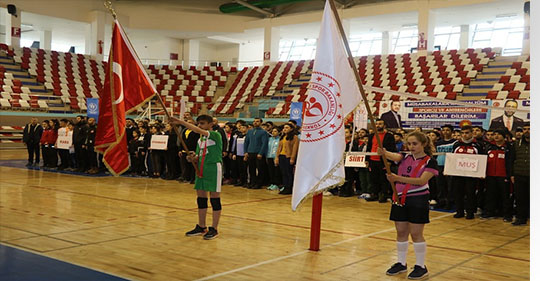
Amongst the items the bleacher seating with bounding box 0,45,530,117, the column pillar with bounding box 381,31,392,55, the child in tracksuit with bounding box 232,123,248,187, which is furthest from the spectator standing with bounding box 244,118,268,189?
the column pillar with bounding box 381,31,392,55

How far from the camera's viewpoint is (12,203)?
330 inches

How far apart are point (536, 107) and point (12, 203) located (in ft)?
28.7

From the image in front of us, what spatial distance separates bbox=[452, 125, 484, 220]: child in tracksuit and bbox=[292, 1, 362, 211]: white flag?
433 cm

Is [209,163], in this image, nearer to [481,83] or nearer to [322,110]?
[322,110]

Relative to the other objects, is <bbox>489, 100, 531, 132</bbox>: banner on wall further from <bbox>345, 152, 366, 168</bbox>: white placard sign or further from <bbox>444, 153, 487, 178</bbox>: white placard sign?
<bbox>345, 152, 366, 168</bbox>: white placard sign

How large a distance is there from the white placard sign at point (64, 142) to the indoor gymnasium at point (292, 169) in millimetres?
56

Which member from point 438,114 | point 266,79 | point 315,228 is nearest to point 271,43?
point 266,79

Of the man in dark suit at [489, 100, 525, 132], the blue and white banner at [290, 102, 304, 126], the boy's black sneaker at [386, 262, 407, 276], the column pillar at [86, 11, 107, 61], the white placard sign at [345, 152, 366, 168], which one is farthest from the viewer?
the column pillar at [86, 11, 107, 61]

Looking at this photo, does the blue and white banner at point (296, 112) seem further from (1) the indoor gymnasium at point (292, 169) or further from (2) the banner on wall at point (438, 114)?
(2) the banner on wall at point (438, 114)

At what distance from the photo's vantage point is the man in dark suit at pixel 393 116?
1342 cm

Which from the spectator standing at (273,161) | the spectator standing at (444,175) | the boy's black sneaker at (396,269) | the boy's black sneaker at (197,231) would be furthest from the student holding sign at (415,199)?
the spectator standing at (273,161)

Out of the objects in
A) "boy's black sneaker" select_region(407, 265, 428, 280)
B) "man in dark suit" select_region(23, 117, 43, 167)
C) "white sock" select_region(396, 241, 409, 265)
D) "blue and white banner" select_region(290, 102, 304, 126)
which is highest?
"blue and white banner" select_region(290, 102, 304, 126)

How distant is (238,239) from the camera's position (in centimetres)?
627

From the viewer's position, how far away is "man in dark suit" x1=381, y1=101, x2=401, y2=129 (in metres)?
13.4
